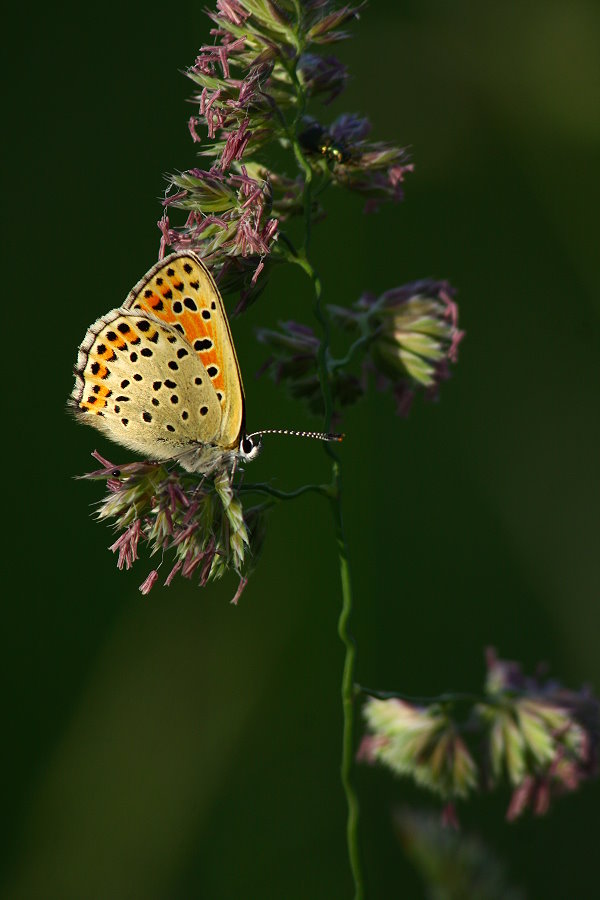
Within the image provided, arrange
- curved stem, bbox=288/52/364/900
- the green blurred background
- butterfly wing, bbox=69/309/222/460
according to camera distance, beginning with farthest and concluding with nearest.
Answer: the green blurred background < butterfly wing, bbox=69/309/222/460 < curved stem, bbox=288/52/364/900

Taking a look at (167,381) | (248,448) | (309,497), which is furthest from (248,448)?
(309,497)

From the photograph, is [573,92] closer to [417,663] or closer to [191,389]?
[417,663]

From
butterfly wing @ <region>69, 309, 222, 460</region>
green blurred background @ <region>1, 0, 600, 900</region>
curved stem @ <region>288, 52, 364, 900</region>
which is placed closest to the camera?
curved stem @ <region>288, 52, 364, 900</region>

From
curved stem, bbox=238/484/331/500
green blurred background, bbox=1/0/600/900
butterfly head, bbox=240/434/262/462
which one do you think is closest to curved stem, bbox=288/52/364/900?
curved stem, bbox=238/484/331/500

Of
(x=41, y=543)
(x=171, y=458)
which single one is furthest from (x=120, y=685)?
(x=171, y=458)

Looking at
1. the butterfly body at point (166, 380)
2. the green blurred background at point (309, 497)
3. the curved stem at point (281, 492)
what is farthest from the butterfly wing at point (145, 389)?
the green blurred background at point (309, 497)

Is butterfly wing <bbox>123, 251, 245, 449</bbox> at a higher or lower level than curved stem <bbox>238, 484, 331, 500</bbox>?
higher

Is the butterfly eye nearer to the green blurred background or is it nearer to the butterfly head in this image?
the butterfly head

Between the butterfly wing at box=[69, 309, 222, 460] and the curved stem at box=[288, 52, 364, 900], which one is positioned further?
the butterfly wing at box=[69, 309, 222, 460]

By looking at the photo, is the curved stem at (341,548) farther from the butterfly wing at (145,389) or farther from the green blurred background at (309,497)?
the green blurred background at (309,497)
